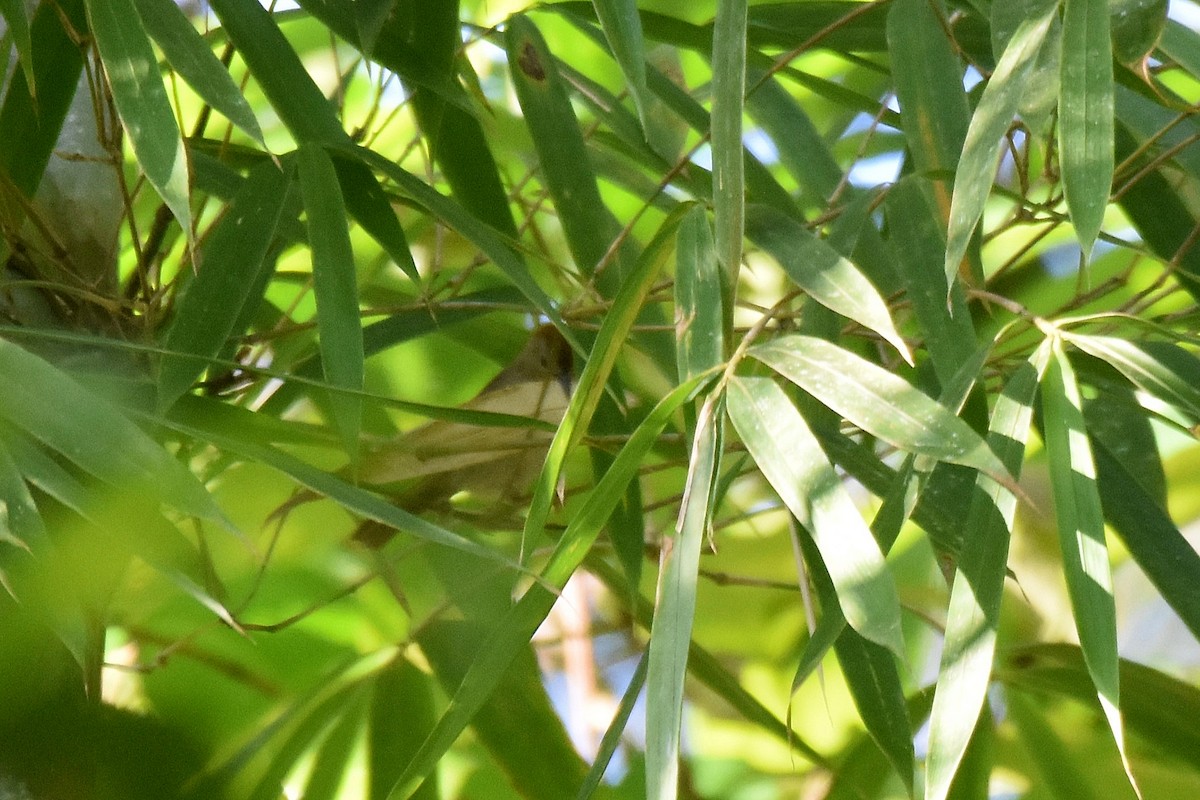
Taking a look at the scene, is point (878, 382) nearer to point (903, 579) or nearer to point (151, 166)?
point (151, 166)

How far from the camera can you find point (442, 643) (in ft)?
2.35

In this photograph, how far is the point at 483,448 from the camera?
587 millimetres

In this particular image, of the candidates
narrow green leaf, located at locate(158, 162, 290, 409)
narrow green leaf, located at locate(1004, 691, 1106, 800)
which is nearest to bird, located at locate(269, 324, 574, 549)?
narrow green leaf, located at locate(158, 162, 290, 409)

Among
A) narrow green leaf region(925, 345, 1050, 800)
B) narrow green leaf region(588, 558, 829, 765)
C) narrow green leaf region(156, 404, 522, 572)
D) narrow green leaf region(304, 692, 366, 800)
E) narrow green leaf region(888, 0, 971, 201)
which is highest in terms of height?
narrow green leaf region(888, 0, 971, 201)

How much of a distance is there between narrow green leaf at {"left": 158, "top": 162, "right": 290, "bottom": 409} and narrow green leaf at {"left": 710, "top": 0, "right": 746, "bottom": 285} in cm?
20

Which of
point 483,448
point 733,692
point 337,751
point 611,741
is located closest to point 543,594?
point 611,741

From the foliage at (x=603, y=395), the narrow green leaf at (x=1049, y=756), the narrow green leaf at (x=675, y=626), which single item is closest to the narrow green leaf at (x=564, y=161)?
the foliage at (x=603, y=395)

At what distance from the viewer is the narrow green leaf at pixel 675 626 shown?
0.35 meters

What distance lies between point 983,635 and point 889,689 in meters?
0.13

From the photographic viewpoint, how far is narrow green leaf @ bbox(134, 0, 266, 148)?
42cm

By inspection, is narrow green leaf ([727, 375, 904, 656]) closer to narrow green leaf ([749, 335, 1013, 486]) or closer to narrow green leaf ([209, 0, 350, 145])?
narrow green leaf ([749, 335, 1013, 486])

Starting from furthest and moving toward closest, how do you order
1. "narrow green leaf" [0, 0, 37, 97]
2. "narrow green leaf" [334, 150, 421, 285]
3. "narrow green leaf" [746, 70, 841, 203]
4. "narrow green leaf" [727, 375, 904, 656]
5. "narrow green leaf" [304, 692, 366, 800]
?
"narrow green leaf" [304, 692, 366, 800]
"narrow green leaf" [746, 70, 841, 203]
"narrow green leaf" [334, 150, 421, 285]
"narrow green leaf" [0, 0, 37, 97]
"narrow green leaf" [727, 375, 904, 656]

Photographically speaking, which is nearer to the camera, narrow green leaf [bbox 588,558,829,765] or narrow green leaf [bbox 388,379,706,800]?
narrow green leaf [bbox 388,379,706,800]

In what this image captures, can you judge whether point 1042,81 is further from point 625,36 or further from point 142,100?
point 142,100
